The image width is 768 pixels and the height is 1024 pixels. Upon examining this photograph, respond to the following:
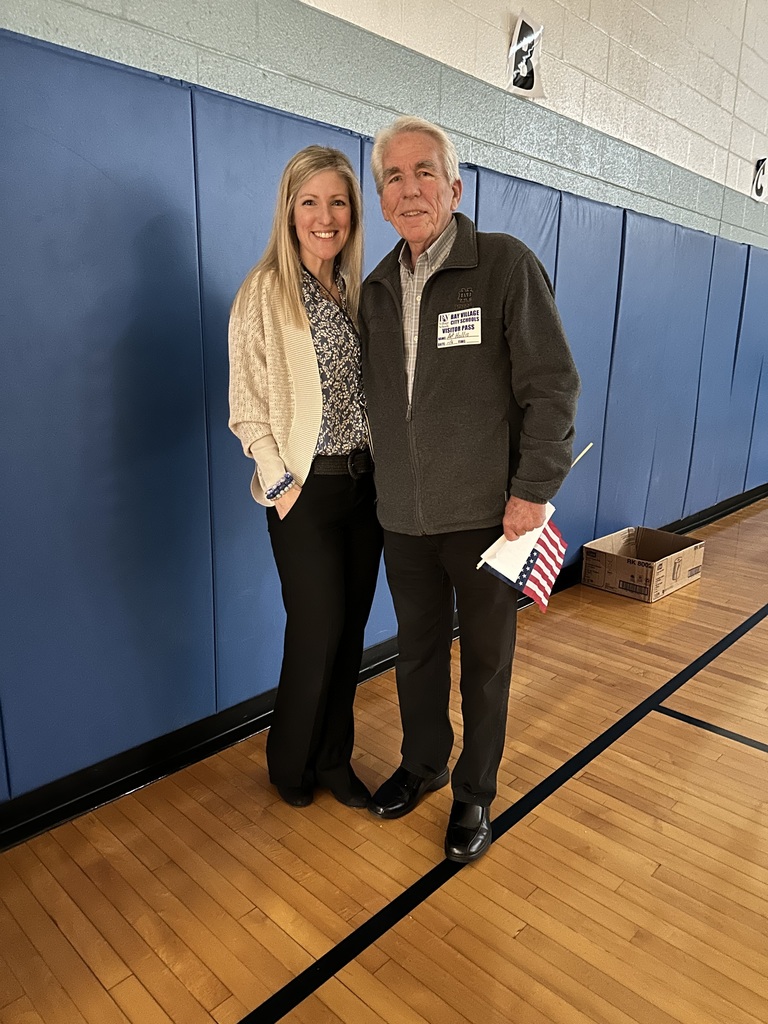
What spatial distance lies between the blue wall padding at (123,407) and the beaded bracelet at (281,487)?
0.47m

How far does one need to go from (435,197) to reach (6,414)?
3.81 ft

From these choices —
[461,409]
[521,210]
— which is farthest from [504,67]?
[461,409]

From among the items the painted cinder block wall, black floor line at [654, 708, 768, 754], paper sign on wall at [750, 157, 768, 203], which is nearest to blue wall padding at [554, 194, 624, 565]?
the painted cinder block wall

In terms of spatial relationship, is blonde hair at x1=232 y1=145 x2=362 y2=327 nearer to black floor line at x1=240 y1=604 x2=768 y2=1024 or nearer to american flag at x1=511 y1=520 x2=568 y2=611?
american flag at x1=511 y1=520 x2=568 y2=611

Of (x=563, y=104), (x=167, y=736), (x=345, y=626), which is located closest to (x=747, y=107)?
(x=563, y=104)

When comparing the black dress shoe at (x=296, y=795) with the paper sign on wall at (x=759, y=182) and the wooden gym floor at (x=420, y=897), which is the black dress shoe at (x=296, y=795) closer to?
the wooden gym floor at (x=420, y=897)

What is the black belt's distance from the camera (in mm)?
1862

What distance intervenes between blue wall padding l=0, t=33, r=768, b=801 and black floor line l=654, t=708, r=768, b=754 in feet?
4.77

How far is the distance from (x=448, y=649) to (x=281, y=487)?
0.66m

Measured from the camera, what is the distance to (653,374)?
4.41 m

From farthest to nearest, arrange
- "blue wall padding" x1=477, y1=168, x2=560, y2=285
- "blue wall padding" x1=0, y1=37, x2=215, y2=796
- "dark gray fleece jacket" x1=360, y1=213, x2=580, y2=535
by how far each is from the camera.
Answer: "blue wall padding" x1=477, y1=168, x2=560, y2=285, "blue wall padding" x1=0, y1=37, x2=215, y2=796, "dark gray fleece jacket" x1=360, y1=213, x2=580, y2=535

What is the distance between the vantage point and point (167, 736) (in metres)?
2.26

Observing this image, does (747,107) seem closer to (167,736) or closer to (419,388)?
(419,388)

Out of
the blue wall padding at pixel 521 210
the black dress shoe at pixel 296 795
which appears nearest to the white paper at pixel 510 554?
the black dress shoe at pixel 296 795
